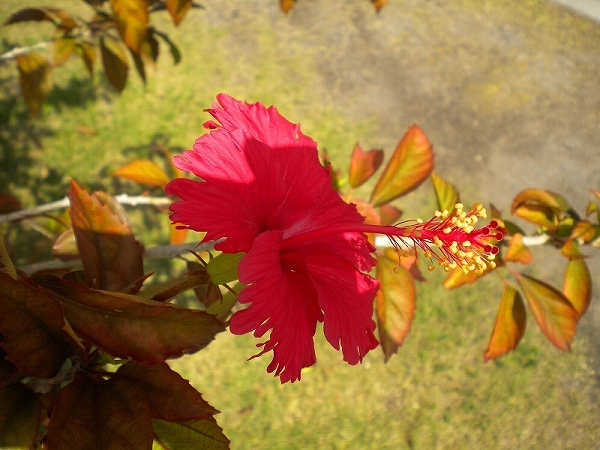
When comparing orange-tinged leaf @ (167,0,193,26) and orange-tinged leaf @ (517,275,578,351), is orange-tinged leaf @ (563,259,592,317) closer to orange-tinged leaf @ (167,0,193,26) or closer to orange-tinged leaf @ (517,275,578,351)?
orange-tinged leaf @ (517,275,578,351)

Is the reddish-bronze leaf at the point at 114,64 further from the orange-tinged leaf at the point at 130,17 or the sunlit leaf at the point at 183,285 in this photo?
the sunlit leaf at the point at 183,285

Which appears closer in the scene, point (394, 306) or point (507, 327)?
point (394, 306)

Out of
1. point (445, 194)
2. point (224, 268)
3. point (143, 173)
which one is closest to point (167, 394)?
point (224, 268)

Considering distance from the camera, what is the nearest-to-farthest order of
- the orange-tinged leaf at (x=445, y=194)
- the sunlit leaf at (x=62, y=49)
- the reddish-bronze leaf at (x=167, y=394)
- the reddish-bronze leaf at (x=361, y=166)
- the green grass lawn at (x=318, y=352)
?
the reddish-bronze leaf at (x=167, y=394), the orange-tinged leaf at (x=445, y=194), the reddish-bronze leaf at (x=361, y=166), the sunlit leaf at (x=62, y=49), the green grass lawn at (x=318, y=352)

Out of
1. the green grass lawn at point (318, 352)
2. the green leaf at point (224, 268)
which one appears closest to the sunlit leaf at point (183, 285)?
the green leaf at point (224, 268)

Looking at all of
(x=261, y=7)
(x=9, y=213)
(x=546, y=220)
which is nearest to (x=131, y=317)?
(x=9, y=213)

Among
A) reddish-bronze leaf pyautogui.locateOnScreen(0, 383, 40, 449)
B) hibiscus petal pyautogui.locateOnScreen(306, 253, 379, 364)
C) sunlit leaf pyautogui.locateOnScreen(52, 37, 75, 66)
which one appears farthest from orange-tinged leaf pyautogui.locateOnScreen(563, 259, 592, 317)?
sunlit leaf pyautogui.locateOnScreen(52, 37, 75, 66)

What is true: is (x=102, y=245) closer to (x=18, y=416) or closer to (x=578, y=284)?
(x=18, y=416)
